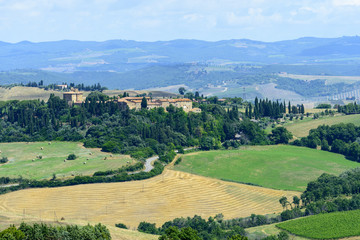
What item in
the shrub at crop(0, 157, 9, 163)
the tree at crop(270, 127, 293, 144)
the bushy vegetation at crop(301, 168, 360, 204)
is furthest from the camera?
the tree at crop(270, 127, 293, 144)

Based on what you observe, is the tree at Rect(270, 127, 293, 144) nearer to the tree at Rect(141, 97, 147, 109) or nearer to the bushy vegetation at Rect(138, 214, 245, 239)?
the tree at Rect(141, 97, 147, 109)

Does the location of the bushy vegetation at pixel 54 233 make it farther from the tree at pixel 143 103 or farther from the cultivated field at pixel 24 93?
the cultivated field at pixel 24 93

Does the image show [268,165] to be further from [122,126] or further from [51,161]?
[51,161]

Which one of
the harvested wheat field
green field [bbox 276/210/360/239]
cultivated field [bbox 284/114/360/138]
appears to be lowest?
the harvested wheat field

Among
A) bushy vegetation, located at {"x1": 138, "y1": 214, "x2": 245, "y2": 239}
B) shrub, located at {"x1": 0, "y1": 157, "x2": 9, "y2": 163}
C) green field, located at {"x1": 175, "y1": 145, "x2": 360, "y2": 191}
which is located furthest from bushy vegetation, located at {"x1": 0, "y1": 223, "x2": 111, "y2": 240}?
shrub, located at {"x1": 0, "y1": 157, "x2": 9, "y2": 163}

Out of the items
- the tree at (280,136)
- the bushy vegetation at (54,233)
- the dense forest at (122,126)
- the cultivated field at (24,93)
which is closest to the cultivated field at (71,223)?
the bushy vegetation at (54,233)

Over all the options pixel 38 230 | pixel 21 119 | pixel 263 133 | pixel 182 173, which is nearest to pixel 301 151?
pixel 263 133
